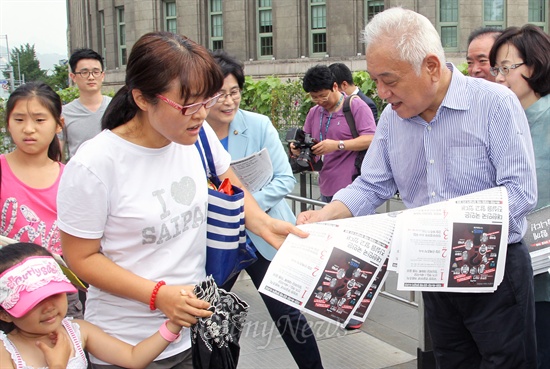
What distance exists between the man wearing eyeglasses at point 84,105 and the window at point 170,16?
2572cm

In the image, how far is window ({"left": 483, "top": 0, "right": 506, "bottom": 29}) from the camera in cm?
2586

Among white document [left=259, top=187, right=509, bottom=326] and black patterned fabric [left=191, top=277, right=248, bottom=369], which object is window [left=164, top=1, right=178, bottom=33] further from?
black patterned fabric [left=191, top=277, right=248, bottom=369]

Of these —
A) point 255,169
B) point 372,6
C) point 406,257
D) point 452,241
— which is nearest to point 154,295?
point 406,257

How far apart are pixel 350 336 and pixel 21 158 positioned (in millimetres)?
3054

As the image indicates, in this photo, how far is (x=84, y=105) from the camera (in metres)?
5.93

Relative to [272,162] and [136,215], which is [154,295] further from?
[272,162]

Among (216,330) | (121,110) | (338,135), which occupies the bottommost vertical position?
(216,330)

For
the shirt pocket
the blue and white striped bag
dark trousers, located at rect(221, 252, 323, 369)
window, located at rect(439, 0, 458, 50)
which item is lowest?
dark trousers, located at rect(221, 252, 323, 369)

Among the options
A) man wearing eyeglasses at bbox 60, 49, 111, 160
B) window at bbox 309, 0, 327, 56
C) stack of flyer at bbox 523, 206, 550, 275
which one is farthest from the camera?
window at bbox 309, 0, 327, 56

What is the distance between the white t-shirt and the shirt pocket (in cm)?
111

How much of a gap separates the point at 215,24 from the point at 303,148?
24781 mm

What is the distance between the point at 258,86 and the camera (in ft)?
36.5

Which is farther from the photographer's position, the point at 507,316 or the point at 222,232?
the point at 507,316

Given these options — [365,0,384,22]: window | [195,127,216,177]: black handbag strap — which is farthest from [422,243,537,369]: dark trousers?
[365,0,384,22]: window
